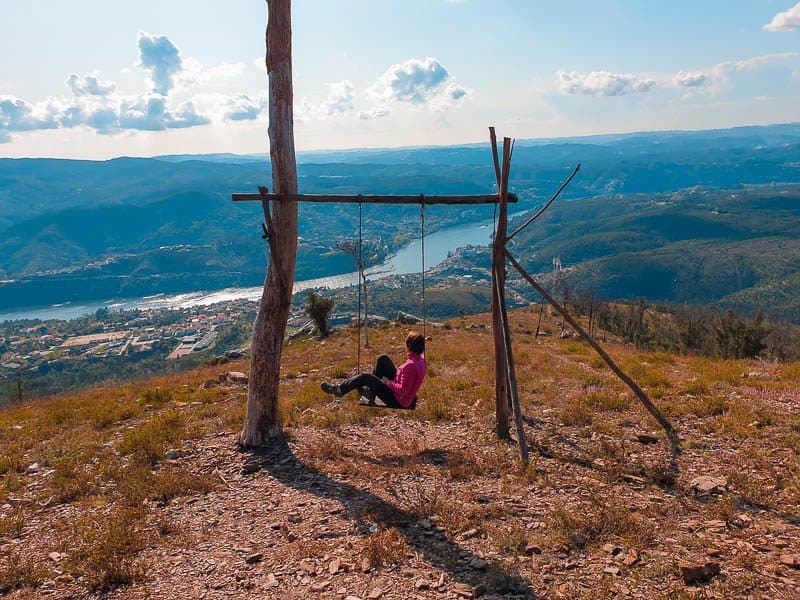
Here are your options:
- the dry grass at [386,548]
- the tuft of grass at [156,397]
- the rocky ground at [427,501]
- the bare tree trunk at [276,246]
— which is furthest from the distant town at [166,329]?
the dry grass at [386,548]

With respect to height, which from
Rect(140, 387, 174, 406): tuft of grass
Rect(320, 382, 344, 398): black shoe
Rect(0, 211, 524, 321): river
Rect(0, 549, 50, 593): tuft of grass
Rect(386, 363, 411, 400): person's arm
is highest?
Rect(386, 363, 411, 400): person's arm

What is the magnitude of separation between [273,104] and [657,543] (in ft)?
23.9

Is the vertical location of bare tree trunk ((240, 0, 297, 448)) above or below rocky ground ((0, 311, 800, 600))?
above

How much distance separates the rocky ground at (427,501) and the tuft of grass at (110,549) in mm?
20

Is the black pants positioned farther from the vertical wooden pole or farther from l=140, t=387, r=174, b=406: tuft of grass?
l=140, t=387, r=174, b=406: tuft of grass

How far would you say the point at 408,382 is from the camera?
23.9 feet

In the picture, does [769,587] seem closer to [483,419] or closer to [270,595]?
[270,595]

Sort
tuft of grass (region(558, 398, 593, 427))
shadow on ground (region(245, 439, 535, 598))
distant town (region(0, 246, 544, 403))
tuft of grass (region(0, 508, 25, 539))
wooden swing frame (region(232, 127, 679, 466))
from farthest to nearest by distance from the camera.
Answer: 1. distant town (region(0, 246, 544, 403))
2. tuft of grass (region(558, 398, 593, 427))
3. wooden swing frame (region(232, 127, 679, 466))
4. tuft of grass (region(0, 508, 25, 539))
5. shadow on ground (region(245, 439, 535, 598))

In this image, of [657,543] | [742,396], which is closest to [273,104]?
[657,543]

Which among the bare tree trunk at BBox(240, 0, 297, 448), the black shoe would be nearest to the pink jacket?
the black shoe

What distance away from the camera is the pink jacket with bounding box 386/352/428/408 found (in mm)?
7281

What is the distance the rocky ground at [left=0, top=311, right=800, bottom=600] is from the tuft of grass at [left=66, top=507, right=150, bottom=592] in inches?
0.8

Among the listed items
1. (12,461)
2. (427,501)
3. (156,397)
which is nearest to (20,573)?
(12,461)

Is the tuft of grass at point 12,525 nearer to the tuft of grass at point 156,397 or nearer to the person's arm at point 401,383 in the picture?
the person's arm at point 401,383
